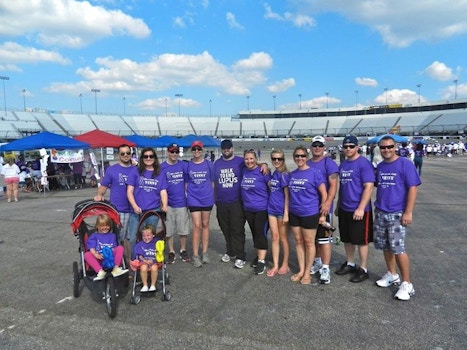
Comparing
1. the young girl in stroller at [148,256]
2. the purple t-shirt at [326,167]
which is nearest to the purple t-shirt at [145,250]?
the young girl in stroller at [148,256]

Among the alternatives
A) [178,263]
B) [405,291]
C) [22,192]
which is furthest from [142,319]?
[22,192]

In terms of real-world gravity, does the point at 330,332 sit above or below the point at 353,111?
below

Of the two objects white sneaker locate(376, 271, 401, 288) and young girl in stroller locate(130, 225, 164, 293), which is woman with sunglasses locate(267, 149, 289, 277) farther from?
young girl in stroller locate(130, 225, 164, 293)

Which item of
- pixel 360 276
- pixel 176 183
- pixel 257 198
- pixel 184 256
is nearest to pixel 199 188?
pixel 176 183

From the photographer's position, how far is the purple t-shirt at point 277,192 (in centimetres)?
471

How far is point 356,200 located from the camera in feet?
14.5

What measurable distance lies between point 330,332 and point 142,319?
6.09 ft

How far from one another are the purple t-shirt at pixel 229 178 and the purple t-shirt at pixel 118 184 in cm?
127

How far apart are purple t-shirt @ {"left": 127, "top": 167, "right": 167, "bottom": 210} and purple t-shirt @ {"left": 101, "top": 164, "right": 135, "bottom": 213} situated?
11 centimetres

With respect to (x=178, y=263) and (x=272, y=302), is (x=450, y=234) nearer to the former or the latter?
(x=272, y=302)

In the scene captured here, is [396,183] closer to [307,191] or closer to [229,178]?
[307,191]

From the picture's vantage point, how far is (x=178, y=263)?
5.45 metres

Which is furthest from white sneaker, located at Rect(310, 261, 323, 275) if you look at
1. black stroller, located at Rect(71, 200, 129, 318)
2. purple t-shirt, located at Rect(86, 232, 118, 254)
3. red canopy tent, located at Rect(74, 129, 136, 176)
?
red canopy tent, located at Rect(74, 129, 136, 176)

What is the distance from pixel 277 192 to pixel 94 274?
2.46m
